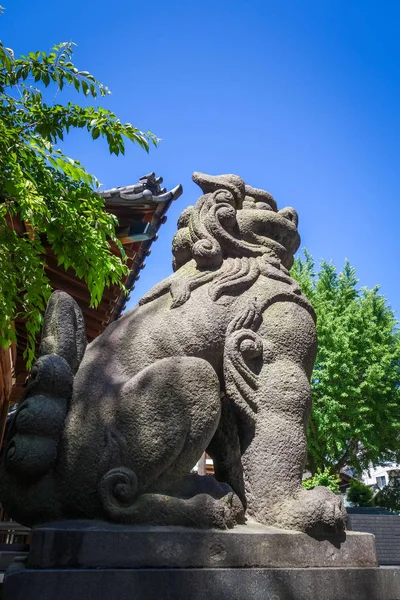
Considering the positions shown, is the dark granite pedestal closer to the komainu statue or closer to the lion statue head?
the komainu statue

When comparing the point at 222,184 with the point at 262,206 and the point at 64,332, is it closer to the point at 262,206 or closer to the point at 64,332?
the point at 262,206

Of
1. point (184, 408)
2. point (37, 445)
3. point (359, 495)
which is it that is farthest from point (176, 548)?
point (359, 495)

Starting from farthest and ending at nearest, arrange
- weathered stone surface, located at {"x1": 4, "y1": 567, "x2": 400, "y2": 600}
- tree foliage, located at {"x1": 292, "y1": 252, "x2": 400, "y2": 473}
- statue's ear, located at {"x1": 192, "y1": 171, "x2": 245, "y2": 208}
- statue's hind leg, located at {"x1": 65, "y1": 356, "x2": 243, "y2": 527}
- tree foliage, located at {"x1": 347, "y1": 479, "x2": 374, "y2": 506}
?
tree foliage, located at {"x1": 347, "y1": 479, "x2": 374, "y2": 506}
tree foliage, located at {"x1": 292, "y1": 252, "x2": 400, "y2": 473}
statue's ear, located at {"x1": 192, "y1": 171, "x2": 245, "y2": 208}
statue's hind leg, located at {"x1": 65, "y1": 356, "x2": 243, "y2": 527}
weathered stone surface, located at {"x1": 4, "y1": 567, "x2": 400, "y2": 600}

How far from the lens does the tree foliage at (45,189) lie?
3340 millimetres

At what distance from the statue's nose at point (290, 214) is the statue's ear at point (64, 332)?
1304mm

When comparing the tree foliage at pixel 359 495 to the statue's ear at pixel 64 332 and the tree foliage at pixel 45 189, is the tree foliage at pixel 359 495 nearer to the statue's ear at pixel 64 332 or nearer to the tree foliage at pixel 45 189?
the tree foliage at pixel 45 189

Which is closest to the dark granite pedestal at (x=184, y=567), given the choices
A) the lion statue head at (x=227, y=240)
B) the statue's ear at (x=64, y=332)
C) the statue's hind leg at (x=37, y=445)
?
the statue's hind leg at (x=37, y=445)

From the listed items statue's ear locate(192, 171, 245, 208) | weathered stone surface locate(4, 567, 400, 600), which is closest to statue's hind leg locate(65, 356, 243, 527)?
weathered stone surface locate(4, 567, 400, 600)

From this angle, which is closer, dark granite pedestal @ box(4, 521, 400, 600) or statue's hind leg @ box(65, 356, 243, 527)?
dark granite pedestal @ box(4, 521, 400, 600)

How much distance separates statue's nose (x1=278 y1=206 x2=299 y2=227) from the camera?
278 centimetres

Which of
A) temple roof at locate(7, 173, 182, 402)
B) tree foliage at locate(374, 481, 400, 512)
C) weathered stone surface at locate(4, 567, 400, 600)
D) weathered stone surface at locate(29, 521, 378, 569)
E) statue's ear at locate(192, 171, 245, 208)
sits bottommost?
tree foliage at locate(374, 481, 400, 512)

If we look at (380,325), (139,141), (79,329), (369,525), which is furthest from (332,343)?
(79,329)

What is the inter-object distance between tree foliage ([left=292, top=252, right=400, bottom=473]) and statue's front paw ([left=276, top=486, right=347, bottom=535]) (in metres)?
12.0

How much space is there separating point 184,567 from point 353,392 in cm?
1286
